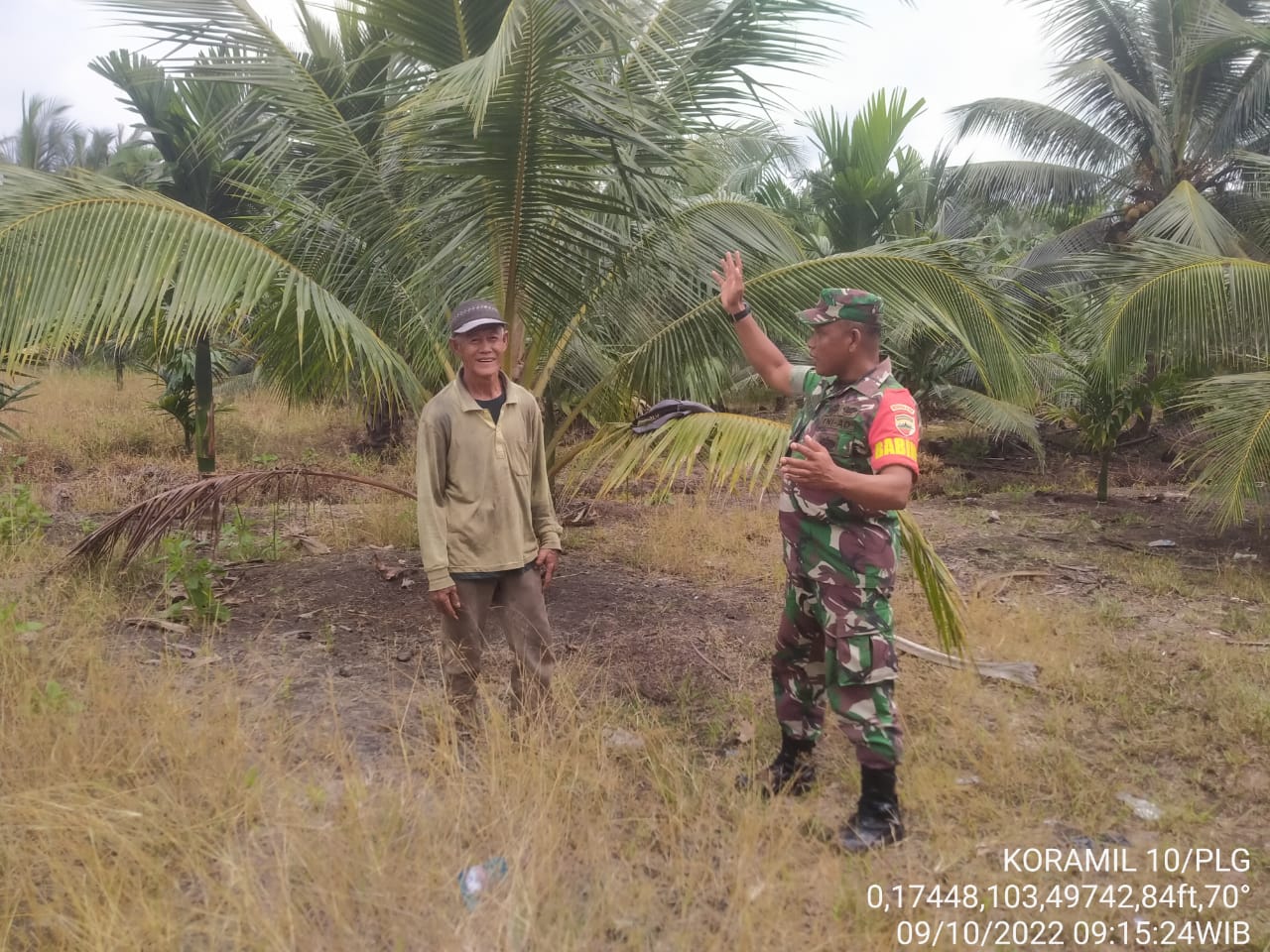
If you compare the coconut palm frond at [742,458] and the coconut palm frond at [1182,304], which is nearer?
the coconut palm frond at [742,458]

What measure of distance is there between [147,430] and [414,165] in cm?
943

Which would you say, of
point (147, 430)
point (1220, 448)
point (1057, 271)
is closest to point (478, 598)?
point (1220, 448)

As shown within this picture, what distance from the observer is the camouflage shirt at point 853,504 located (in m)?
2.57

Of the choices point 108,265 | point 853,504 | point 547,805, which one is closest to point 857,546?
point 853,504

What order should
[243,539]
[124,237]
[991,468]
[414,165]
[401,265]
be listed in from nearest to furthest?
[124,237] < [414,165] < [401,265] < [243,539] < [991,468]

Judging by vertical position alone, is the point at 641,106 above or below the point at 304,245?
above

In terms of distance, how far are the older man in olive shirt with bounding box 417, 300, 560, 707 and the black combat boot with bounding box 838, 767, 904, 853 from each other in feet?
3.91

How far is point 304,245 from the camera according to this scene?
17.1ft

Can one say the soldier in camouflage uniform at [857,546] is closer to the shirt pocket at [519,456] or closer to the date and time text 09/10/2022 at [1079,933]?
the date and time text 09/10/2022 at [1079,933]

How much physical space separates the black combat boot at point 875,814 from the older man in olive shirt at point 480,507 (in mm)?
1193

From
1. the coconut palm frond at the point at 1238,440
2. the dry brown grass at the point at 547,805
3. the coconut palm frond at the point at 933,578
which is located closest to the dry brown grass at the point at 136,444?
the dry brown grass at the point at 547,805

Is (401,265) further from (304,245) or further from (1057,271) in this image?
(1057,271)

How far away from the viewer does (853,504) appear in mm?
2623

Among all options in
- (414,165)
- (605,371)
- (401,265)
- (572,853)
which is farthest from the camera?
(605,371)
